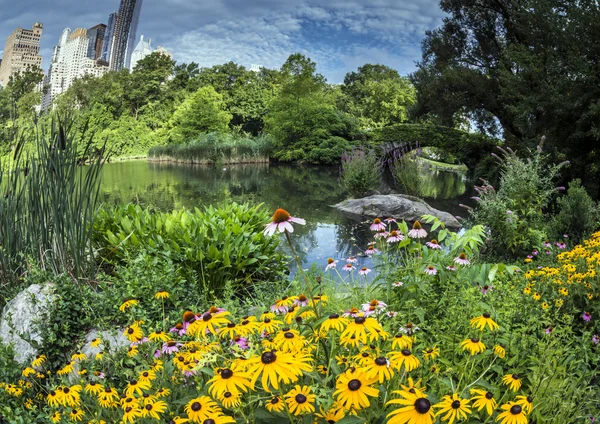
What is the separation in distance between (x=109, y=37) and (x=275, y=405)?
4118 centimetres

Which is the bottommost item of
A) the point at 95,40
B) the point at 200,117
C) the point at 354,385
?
the point at 354,385

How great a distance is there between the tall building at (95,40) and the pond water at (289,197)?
81.6ft

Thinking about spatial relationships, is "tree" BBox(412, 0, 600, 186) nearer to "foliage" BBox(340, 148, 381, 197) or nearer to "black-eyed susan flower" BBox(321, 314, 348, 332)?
"foliage" BBox(340, 148, 381, 197)

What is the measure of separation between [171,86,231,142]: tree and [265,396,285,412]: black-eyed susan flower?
29236mm

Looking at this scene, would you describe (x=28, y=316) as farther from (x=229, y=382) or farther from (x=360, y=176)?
(x=360, y=176)

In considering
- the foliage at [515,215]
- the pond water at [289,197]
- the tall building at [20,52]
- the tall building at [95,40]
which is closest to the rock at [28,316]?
the pond water at [289,197]

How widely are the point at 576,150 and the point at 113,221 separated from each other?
9318 millimetres

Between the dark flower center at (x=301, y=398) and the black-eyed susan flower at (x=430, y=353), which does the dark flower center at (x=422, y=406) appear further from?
the black-eyed susan flower at (x=430, y=353)

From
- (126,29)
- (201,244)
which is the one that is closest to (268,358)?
(201,244)

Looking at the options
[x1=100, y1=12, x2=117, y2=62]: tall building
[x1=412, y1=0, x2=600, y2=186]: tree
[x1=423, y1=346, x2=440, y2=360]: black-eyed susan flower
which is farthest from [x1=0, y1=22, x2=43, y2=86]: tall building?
[x1=423, y1=346, x2=440, y2=360]: black-eyed susan flower

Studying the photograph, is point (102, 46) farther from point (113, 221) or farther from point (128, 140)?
point (113, 221)

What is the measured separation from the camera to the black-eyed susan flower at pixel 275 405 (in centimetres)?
100

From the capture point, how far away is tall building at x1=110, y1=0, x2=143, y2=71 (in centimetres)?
3366

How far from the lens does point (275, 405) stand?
997 mm
